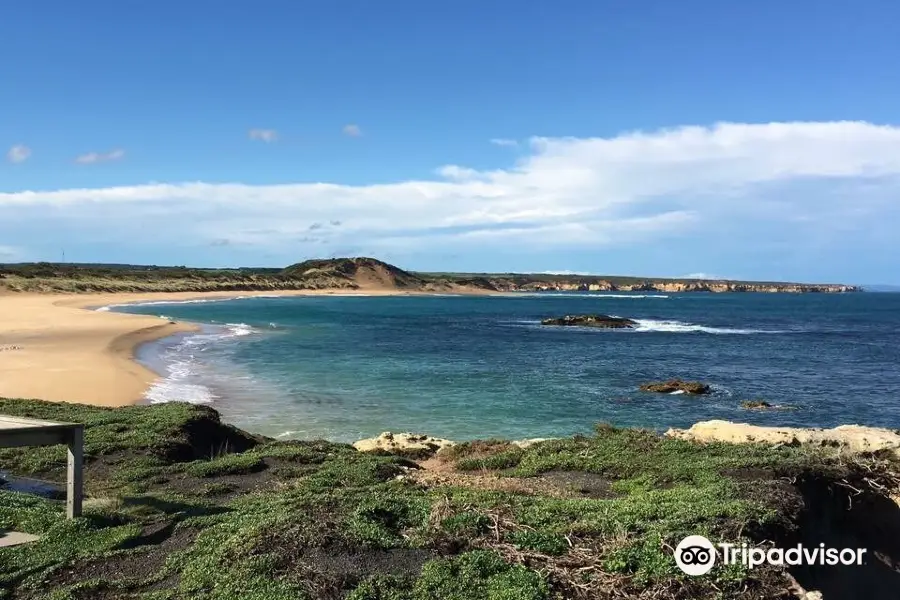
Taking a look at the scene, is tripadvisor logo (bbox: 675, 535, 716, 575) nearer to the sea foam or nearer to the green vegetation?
the green vegetation

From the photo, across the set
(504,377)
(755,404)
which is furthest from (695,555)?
(504,377)

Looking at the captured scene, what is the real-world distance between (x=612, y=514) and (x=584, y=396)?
2011cm

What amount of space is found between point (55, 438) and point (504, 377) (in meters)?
25.0

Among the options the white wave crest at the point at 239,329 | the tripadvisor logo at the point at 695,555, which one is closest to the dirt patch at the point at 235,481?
the tripadvisor logo at the point at 695,555

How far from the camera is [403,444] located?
1594cm

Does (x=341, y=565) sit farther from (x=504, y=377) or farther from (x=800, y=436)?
(x=504, y=377)

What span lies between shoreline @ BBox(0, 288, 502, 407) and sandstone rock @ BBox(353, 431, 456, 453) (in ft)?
33.6

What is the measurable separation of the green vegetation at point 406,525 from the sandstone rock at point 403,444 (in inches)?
142

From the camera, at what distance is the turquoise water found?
22.2 meters

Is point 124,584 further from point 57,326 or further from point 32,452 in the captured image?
point 57,326

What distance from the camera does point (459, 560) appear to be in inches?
252

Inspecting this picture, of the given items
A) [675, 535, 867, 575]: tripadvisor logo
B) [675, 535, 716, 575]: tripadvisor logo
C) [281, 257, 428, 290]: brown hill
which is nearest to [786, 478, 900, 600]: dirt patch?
[675, 535, 867, 575]: tripadvisor logo

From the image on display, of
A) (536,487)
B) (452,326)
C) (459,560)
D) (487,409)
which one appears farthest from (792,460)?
(452,326)

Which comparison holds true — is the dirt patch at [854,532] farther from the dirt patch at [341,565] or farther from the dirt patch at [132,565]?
the dirt patch at [132,565]
